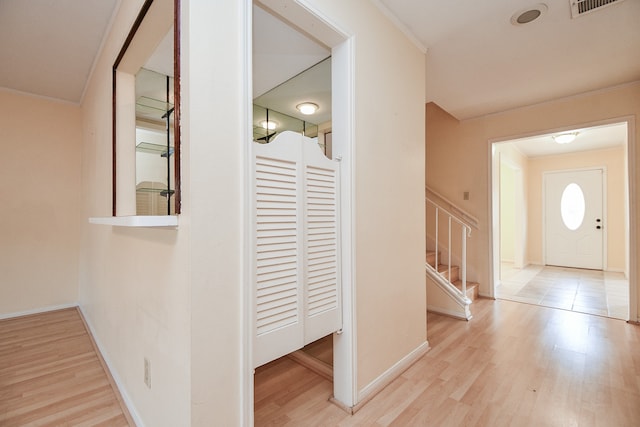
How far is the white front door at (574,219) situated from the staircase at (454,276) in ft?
11.9

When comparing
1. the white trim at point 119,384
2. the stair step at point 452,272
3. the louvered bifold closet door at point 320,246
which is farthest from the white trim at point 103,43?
the stair step at point 452,272

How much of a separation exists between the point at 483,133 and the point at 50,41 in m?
4.62

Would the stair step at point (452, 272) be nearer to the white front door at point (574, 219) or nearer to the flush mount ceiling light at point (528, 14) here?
the flush mount ceiling light at point (528, 14)

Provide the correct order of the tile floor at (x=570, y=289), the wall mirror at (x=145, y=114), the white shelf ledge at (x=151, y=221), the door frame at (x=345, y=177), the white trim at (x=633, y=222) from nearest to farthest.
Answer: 1. the white shelf ledge at (x=151, y=221)
2. the wall mirror at (x=145, y=114)
3. the door frame at (x=345, y=177)
4. the white trim at (x=633, y=222)
5. the tile floor at (x=570, y=289)

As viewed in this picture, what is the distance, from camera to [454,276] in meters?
3.83

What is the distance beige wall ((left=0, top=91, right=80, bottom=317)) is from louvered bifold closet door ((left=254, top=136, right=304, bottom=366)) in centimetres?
343

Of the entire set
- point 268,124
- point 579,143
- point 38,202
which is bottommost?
point 38,202

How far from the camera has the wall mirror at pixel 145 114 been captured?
143 centimetres

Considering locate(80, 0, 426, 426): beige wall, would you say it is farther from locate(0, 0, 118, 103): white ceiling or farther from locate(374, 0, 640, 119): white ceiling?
locate(374, 0, 640, 119): white ceiling

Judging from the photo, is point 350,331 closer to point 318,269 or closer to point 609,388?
point 318,269

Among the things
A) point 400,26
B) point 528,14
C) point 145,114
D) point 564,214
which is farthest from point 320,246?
point 564,214

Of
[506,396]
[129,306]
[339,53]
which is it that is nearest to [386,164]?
[339,53]

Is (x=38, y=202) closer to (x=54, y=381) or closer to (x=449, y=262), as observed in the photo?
(x=54, y=381)

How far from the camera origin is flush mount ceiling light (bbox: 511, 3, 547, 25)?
1.89m
